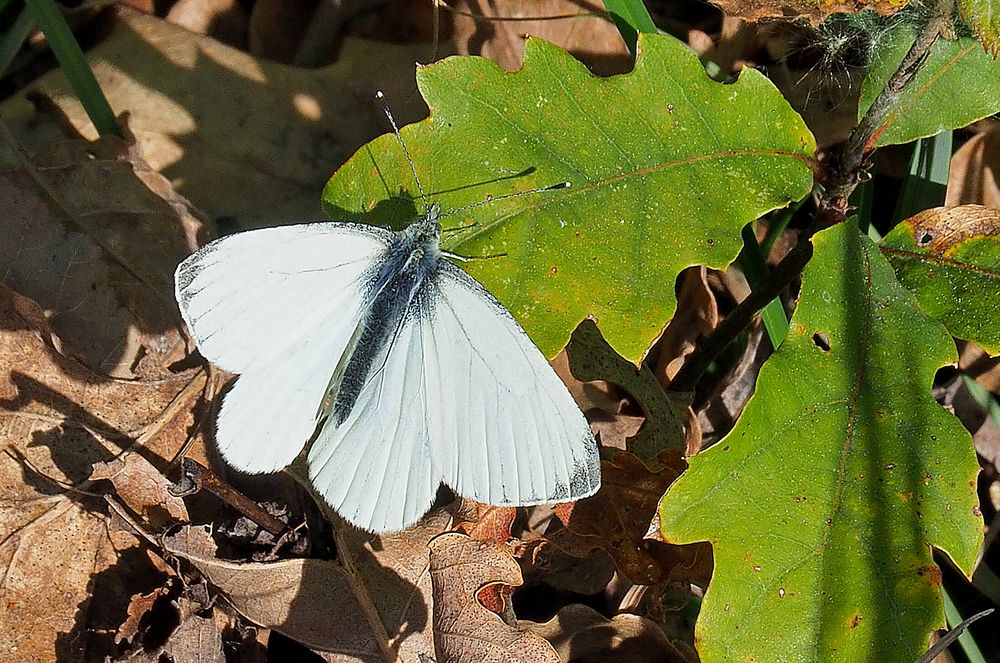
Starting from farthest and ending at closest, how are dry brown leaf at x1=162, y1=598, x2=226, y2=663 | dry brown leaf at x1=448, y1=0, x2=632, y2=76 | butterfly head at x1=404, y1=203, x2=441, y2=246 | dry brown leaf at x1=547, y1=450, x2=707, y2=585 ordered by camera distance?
dry brown leaf at x1=448, y1=0, x2=632, y2=76
dry brown leaf at x1=547, y1=450, x2=707, y2=585
dry brown leaf at x1=162, y1=598, x2=226, y2=663
butterfly head at x1=404, y1=203, x2=441, y2=246

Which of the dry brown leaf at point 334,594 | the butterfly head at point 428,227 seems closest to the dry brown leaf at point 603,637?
the dry brown leaf at point 334,594

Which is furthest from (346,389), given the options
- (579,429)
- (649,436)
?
(649,436)

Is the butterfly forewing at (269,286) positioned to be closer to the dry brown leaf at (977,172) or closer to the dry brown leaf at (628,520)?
the dry brown leaf at (628,520)

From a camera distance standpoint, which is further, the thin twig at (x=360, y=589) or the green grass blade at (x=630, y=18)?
the green grass blade at (x=630, y=18)

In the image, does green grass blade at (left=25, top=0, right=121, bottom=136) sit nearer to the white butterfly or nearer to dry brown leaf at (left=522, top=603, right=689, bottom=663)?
the white butterfly

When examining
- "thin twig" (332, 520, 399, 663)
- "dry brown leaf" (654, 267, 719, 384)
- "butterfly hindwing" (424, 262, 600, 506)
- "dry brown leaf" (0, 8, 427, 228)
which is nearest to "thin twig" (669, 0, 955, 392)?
"dry brown leaf" (654, 267, 719, 384)

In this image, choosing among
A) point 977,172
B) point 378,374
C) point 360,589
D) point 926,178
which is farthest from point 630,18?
point 360,589
